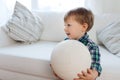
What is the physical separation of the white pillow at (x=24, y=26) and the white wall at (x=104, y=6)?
69 cm

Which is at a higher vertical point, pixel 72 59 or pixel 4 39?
pixel 72 59

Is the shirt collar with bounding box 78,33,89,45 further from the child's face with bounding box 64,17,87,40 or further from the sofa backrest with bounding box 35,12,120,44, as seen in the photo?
the sofa backrest with bounding box 35,12,120,44

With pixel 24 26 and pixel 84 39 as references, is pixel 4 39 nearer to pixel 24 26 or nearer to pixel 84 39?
pixel 24 26

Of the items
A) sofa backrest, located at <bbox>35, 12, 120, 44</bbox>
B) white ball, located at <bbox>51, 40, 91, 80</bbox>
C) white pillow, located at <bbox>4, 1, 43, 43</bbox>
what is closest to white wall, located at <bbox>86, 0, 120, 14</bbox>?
sofa backrest, located at <bbox>35, 12, 120, 44</bbox>

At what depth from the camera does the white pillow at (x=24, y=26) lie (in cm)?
240

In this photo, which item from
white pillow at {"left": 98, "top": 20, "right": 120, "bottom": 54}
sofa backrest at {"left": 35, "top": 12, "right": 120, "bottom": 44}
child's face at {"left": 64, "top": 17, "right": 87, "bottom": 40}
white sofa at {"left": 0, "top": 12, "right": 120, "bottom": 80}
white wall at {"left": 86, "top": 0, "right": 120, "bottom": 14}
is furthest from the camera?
white wall at {"left": 86, "top": 0, "right": 120, "bottom": 14}

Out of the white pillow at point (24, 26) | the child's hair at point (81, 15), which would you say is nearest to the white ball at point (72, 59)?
the child's hair at point (81, 15)

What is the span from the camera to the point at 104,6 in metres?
2.68

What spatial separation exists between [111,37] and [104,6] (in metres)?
0.70

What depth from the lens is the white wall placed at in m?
2.63

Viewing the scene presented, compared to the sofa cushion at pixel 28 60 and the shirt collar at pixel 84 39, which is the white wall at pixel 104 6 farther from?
the shirt collar at pixel 84 39

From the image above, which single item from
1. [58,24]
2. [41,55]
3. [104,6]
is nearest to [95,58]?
[41,55]

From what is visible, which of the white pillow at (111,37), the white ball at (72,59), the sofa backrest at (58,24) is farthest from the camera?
the sofa backrest at (58,24)

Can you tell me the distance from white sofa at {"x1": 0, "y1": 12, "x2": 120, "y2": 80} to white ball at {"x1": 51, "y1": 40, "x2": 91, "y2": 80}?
309mm
